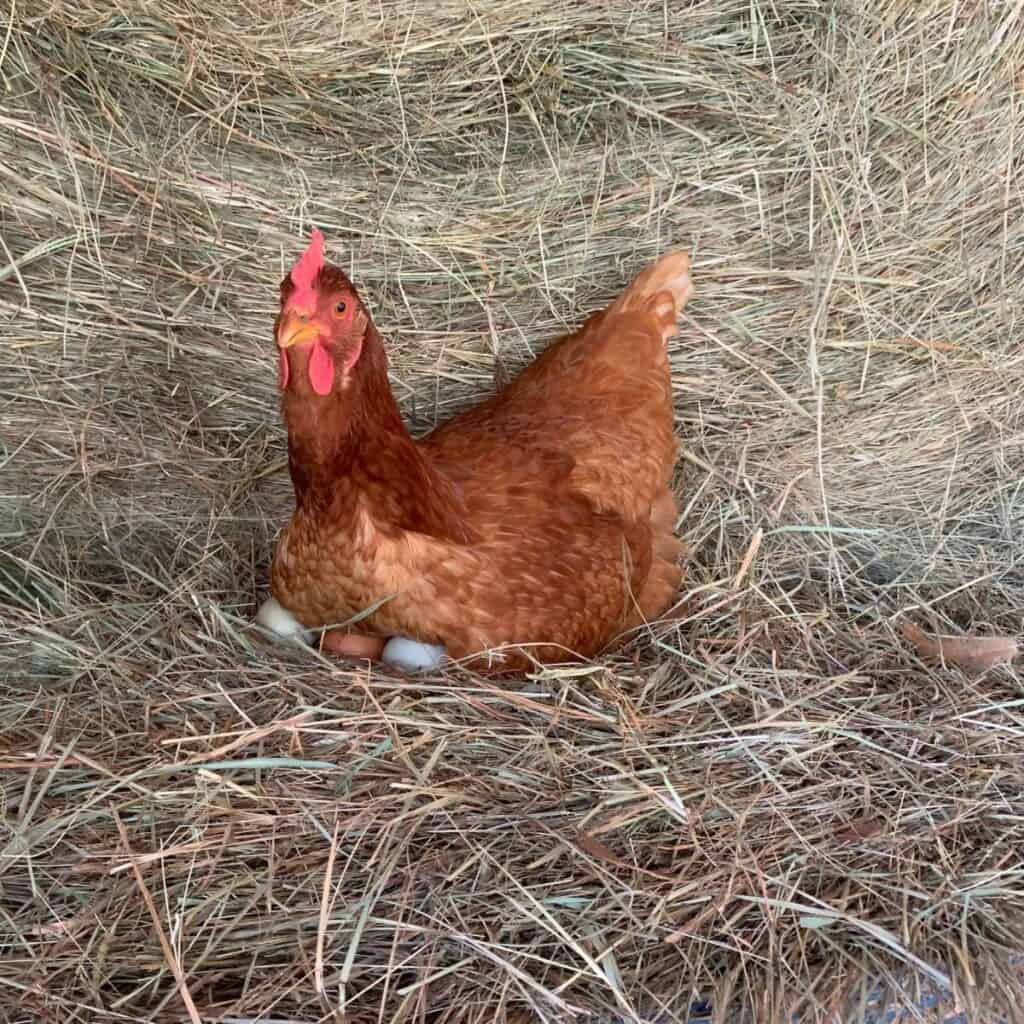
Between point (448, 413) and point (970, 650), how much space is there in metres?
1.32

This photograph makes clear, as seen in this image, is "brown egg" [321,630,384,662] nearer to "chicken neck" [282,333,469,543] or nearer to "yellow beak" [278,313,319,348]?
"chicken neck" [282,333,469,543]

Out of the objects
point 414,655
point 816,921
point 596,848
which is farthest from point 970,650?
point 414,655

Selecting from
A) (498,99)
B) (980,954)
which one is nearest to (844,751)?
(980,954)

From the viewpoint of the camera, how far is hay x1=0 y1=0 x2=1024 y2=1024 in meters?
1.14

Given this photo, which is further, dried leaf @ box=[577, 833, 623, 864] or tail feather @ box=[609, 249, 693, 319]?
tail feather @ box=[609, 249, 693, 319]

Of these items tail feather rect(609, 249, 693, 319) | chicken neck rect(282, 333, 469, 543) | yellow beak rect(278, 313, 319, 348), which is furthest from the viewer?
tail feather rect(609, 249, 693, 319)

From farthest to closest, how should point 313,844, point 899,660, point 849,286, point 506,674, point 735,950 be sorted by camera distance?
point 849,286, point 899,660, point 506,674, point 313,844, point 735,950

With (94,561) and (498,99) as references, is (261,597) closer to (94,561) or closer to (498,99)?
(94,561)

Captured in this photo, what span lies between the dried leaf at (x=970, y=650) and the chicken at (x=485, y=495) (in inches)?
21.6

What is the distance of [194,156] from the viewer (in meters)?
Answer: 1.87

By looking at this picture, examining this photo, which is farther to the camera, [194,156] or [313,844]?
[194,156]

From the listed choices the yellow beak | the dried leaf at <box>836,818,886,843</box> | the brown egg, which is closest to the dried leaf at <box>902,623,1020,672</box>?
the dried leaf at <box>836,818,886,843</box>

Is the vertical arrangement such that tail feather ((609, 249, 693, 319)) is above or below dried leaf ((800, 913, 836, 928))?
above

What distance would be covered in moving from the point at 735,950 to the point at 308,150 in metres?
1.83
